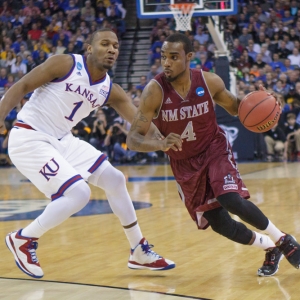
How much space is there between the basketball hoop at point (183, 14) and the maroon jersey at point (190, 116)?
837 centimetres

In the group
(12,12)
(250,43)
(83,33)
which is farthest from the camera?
(12,12)

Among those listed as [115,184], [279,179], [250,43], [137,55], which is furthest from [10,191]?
[137,55]

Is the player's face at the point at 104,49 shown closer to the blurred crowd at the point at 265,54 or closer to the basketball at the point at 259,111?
the basketball at the point at 259,111

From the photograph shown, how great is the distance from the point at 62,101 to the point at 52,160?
0.49 metres

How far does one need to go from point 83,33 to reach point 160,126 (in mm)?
15715

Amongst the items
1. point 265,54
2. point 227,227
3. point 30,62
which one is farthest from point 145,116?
point 30,62

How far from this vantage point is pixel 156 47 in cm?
1897

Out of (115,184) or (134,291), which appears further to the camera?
(115,184)

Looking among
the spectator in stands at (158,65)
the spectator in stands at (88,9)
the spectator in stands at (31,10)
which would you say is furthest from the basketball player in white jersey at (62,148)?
the spectator in stands at (31,10)

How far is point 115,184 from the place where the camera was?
5.23 metres

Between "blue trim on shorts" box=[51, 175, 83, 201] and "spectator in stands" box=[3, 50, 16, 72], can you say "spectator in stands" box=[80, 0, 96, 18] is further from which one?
"blue trim on shorts" box=[51, 175, 83, 201]

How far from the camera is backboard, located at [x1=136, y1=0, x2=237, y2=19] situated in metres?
13.4

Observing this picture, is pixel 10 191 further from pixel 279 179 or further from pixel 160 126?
pixel 160 126

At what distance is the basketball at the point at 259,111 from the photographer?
17.0 feet
